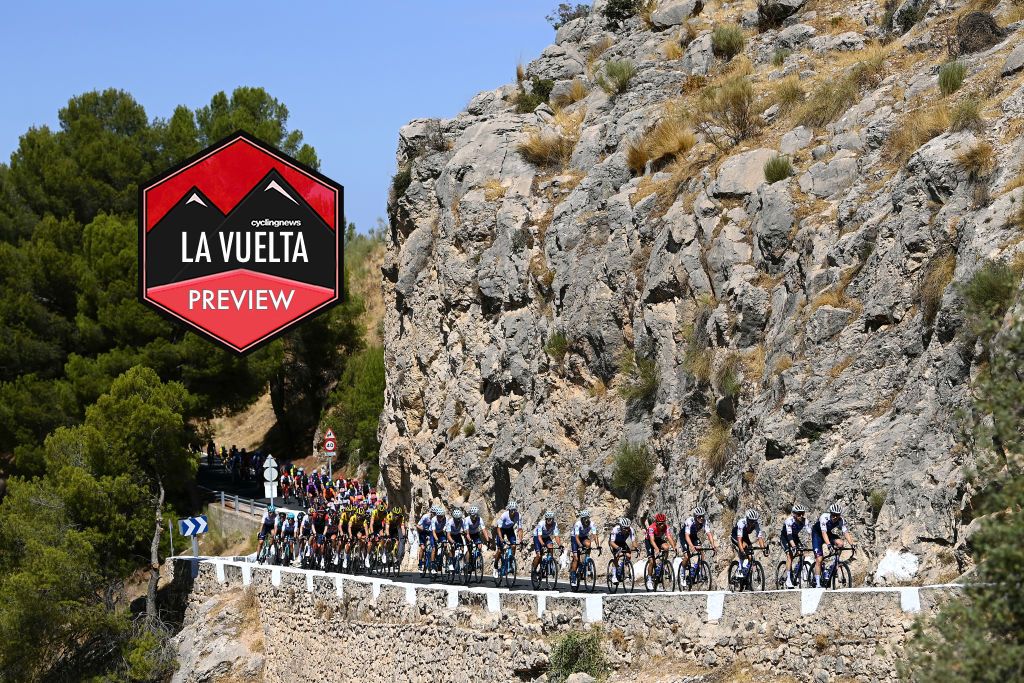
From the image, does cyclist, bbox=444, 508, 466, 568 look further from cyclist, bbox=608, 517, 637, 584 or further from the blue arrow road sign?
the blue arrow road sign

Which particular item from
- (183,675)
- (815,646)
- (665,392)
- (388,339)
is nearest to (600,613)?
(815,646)

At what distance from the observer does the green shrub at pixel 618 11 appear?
39188 millimetres

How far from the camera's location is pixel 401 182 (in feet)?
135

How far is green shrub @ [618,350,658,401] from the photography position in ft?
89.4

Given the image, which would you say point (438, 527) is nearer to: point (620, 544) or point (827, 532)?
A: point (620, 544)

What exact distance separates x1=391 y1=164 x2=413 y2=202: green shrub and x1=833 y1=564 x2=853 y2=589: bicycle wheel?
2438cm

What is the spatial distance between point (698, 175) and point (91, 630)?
764 inches

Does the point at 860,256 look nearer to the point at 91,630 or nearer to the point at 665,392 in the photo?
the point at 665,392

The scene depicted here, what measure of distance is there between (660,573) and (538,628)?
228cm

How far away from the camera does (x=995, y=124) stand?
22062 millimetres

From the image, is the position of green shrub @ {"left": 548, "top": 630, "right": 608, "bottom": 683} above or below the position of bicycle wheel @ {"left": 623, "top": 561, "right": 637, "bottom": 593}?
below

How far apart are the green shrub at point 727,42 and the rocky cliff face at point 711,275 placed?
229 mm

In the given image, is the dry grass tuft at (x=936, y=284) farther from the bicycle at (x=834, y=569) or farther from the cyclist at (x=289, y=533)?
the cyclist at (x=289, y=533)

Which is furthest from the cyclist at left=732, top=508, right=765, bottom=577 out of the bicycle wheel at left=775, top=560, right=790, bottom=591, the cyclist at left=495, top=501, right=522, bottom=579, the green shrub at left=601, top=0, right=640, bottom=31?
the green shrub at left=601, top=0, right=640, bottom=31
